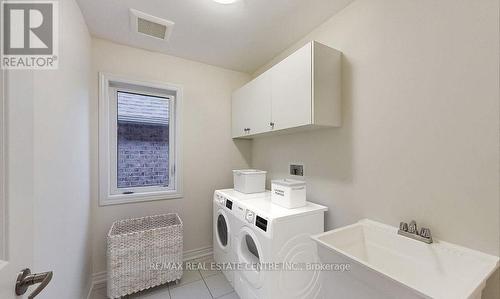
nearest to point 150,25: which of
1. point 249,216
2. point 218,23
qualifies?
point 218,23

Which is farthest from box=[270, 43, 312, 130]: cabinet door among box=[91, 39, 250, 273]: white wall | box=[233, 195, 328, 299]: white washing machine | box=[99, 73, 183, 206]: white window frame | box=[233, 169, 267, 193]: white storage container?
box=[99, 73, 183, 206]: white window frame

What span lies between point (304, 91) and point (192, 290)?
2.08 m

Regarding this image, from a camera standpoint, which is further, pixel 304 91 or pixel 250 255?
pixel 250 255

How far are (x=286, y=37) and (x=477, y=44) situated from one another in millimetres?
1388

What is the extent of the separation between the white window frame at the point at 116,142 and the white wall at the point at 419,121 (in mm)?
1660

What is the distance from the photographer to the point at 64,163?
47.6 inches

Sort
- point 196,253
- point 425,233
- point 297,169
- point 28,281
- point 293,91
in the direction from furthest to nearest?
1. point 196,253
2. point 297,169
3. point 293,91
4. point 425,233
5. point 28,281

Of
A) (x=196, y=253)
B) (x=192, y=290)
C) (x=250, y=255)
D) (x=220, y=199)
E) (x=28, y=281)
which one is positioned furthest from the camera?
(x=196, y=253)

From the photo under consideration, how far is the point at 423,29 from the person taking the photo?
115 centimetres

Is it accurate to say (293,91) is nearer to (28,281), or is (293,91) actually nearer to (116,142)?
(28,281)

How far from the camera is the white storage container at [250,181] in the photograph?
2.12 metres

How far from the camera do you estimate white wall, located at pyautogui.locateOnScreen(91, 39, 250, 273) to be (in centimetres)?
199

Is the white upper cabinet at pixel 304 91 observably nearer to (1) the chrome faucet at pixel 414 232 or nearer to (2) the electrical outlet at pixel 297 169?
(2) the electrical outlet at pixel 297 169

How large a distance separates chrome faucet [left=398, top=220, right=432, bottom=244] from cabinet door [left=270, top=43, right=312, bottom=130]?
88cm
